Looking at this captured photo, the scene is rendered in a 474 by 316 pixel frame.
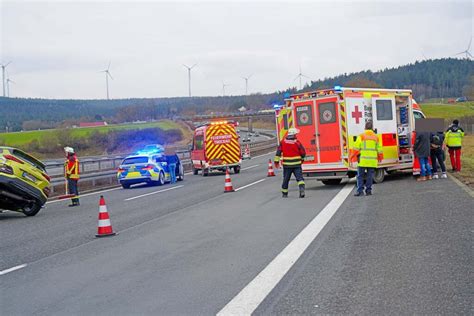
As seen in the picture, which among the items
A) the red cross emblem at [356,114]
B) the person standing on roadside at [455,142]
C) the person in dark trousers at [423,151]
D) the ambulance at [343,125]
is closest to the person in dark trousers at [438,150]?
the person in dark trousers at [423,151]

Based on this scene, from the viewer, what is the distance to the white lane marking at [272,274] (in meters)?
5.96

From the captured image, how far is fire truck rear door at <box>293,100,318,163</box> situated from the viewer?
19.0 meters

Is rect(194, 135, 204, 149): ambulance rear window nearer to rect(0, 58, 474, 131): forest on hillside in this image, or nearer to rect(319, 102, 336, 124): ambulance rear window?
rect(319, 102, 336, 124): ambulance rear window

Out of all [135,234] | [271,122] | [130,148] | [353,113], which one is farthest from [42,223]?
[271,122]

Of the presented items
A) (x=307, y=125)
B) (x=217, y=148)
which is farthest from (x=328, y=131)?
(x=217, y=148)

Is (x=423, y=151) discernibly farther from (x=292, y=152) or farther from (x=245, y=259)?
(x=245, y=259)

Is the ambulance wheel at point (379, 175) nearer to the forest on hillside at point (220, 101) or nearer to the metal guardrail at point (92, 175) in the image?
the metal guardrail at point (92, 175)

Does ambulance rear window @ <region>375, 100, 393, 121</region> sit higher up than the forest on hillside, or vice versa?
the forest on hillside

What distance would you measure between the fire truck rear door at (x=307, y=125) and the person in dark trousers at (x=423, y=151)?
3.02m

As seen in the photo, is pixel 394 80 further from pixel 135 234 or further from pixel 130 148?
pixel 135 234

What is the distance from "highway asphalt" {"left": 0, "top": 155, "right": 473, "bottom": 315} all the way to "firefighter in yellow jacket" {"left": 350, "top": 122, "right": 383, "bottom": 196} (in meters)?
0.61

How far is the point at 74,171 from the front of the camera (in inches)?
742

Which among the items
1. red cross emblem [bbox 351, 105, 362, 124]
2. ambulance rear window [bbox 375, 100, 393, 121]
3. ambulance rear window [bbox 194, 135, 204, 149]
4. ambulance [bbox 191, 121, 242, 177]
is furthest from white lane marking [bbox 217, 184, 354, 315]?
ambulance rear window [bbox 194, 135, 204, 149]

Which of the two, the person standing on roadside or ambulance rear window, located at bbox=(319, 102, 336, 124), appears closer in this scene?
ambulance rear window, located at bbox=(319, 102, 336, 124)
